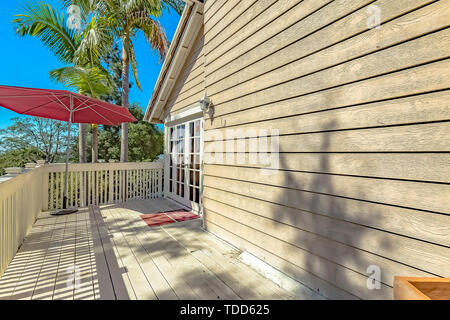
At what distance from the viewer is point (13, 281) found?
1.87 meters

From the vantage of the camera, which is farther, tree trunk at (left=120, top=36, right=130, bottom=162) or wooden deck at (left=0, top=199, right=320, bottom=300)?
tree trunk at (left=120, top=36, right=130, bottom=162)

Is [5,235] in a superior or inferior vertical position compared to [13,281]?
superior

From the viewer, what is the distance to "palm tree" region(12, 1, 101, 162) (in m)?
5.46

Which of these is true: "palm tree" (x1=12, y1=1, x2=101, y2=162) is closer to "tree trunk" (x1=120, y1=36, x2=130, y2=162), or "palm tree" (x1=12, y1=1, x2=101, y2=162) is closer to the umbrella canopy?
"tree trunk" (x1=120, y1=36, x2=130, y2=162)

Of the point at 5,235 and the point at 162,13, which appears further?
the point at 162,13

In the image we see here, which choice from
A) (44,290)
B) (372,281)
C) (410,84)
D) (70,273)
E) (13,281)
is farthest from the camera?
(70,273)

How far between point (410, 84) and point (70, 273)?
3.06m

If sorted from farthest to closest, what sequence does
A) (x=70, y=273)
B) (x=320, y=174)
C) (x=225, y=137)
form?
(x=225, y=137), (x=70, y=273), (x=320, y=174)

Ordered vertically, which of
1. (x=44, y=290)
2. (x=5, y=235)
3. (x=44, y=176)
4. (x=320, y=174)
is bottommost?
(x=44, y=290)

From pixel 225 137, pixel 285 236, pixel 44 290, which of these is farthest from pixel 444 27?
pixel 44 290

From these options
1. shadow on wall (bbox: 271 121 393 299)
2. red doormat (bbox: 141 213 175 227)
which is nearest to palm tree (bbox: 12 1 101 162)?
red doormat (bbox: 141 213 175 227)

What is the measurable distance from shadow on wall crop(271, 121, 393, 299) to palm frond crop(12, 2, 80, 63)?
7634mm

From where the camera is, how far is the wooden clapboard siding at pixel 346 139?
111 centimetres
